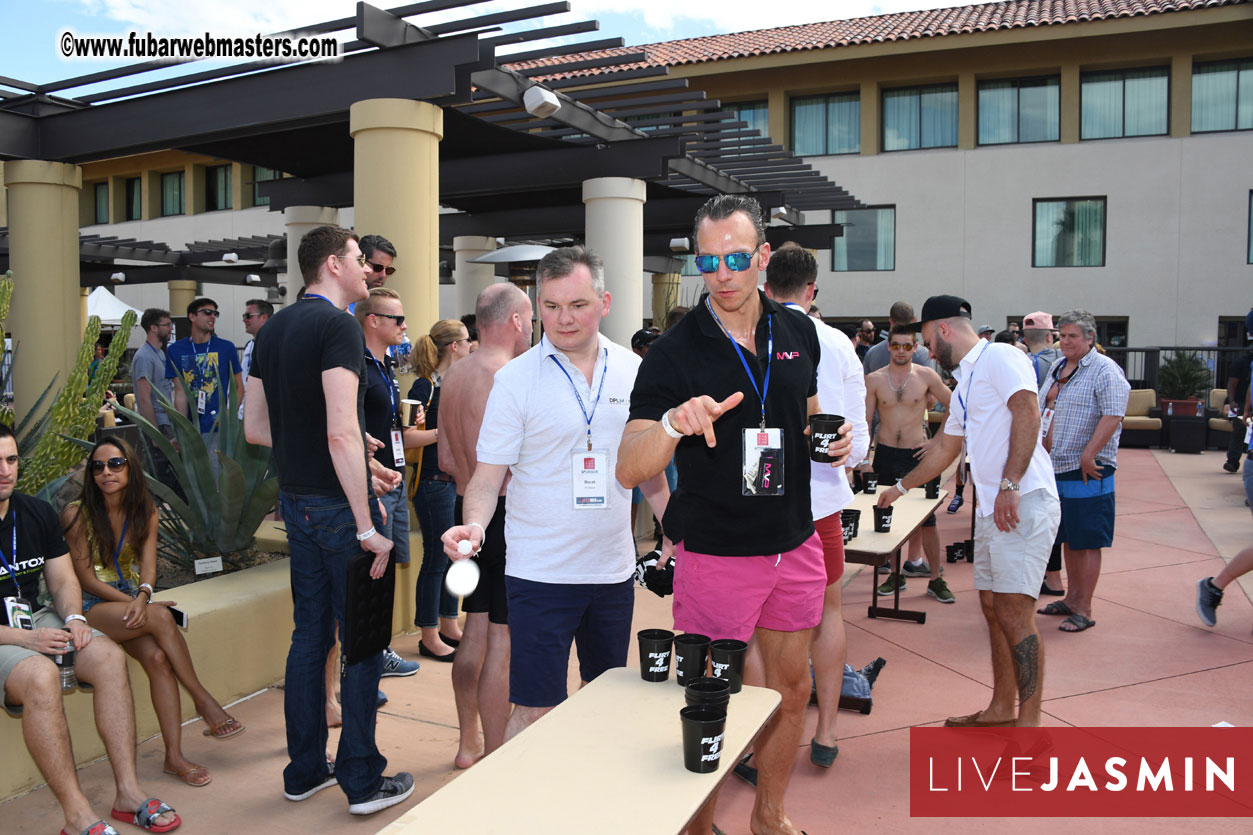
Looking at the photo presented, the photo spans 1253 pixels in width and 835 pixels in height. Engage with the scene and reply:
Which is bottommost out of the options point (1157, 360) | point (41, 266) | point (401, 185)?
point (1157, 360)

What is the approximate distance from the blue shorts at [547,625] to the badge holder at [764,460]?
659 mm

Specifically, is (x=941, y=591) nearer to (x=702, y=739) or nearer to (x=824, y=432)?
(x=824, y=432)

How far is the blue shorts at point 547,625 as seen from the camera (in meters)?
2.90

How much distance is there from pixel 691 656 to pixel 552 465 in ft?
2.85

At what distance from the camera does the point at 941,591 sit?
21.7ft

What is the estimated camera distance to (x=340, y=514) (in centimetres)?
336

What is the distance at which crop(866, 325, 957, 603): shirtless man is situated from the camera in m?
6.88

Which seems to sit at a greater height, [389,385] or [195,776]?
[389,385]

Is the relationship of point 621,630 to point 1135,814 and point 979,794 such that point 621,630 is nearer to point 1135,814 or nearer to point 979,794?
point 979,794

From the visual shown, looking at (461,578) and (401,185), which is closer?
(461,578)

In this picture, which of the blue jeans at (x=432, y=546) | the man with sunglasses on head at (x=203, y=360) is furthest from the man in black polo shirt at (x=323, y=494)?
the man with sunglasses on head at (x=203, y=360)

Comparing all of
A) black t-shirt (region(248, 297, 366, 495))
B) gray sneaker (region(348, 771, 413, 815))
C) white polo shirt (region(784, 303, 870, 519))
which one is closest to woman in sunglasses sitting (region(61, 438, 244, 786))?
gray sneaker (region(348, 771, 413, 815))

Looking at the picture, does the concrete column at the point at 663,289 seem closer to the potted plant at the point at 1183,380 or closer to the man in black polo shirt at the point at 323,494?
the potted plant at the point at 1183,380

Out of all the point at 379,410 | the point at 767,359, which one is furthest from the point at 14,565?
the point at 767,359
